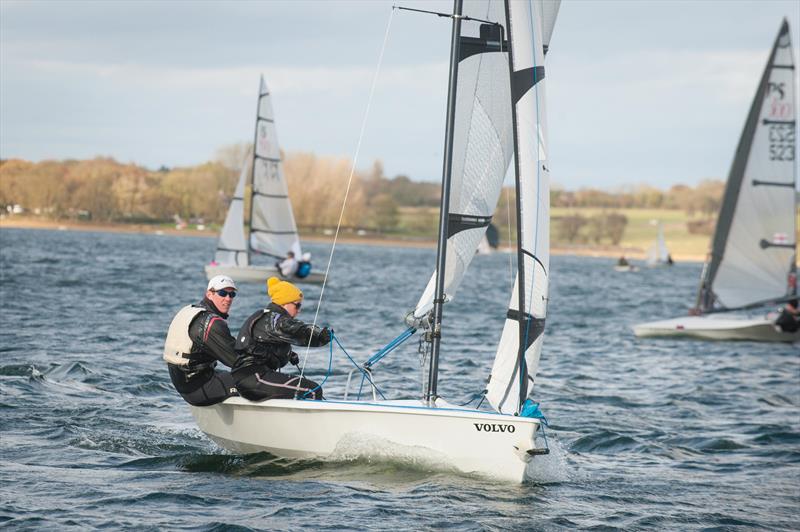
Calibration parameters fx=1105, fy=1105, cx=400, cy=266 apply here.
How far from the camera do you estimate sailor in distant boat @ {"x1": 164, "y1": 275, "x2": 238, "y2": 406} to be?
32.9ft

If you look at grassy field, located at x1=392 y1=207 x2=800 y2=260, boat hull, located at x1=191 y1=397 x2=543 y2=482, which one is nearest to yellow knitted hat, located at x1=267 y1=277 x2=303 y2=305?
boat hull, located at x1=191 y1=397 x2=543 y2=482

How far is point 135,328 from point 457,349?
673 cm

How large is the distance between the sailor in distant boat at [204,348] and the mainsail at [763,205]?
18.0 metres

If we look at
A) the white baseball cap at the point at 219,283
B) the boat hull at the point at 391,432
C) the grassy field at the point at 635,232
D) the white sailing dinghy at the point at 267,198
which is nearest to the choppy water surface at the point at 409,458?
the boat hull at the point at 391,432

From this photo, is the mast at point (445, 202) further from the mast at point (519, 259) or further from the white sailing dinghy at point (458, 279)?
the mast at point (519, 259)

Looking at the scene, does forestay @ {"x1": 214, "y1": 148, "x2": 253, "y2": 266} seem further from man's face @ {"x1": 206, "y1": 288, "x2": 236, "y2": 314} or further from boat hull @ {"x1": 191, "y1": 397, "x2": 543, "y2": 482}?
boat hull @ {"x1": 191, "y1": 397, "x2": 543, "y2": 482}

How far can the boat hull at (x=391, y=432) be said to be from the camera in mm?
9562

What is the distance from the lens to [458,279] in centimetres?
1073

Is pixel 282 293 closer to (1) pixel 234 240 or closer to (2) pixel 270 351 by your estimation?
(2) pixel 270 351

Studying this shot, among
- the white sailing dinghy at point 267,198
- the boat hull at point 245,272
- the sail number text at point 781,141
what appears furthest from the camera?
the white sailing dinghy at point 267,198

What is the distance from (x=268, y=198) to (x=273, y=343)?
3207 cm

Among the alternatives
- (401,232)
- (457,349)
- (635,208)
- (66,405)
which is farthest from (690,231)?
(66,405)

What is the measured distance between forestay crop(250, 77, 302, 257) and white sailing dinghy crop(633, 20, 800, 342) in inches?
732

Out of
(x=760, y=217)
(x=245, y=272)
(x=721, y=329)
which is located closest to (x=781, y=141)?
(x=760, y=217)
